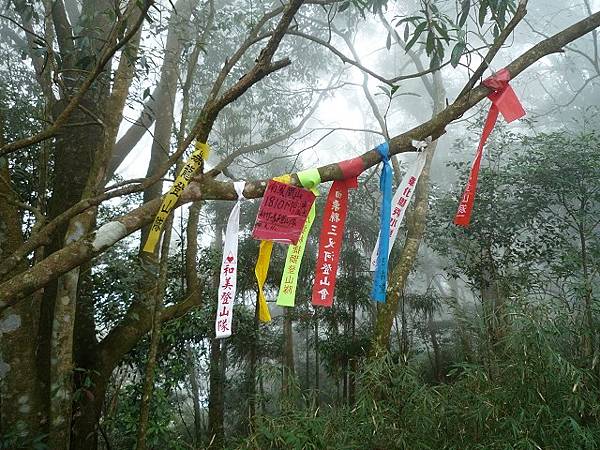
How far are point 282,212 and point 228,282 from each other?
0.39 meters

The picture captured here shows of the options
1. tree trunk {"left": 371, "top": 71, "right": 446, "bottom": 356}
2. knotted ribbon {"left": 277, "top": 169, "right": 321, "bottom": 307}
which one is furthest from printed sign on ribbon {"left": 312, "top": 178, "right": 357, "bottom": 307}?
tree trunk {"left": 371, "top": 71, "right": 446, "bottom": 356}

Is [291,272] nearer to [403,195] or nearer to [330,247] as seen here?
[330,247]

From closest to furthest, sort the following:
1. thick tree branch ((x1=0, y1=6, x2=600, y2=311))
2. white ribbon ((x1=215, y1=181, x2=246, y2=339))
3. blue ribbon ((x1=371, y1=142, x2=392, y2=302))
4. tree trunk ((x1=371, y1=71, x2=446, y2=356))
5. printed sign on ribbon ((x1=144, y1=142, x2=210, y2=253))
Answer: thick tree branch ((x1=0, y1=6, x2=600, y2=311)) < printed sign on ribbon ((x1=144, y1=142, x2=210, y2=253)) < white ribbon ((x1=215, y1=181, x2=246, y2=339)) < blue ribbon ((x1=371, y1=142, x2=392, y2=302)) < tree trunk ((x1=371, y1=71, x2=446, y2=356))

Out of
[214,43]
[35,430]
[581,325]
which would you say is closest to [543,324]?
[581,325]

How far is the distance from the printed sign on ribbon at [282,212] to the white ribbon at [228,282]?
103 mm

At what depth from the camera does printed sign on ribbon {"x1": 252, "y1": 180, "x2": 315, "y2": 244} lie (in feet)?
5.95

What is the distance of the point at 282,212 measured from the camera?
75.7 inches

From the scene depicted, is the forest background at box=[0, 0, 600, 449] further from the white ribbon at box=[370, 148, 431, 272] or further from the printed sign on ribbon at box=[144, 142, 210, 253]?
the white ribbon at box=[370, 148, 431, 272]

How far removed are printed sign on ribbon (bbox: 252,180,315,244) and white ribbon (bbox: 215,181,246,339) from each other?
0.10 m

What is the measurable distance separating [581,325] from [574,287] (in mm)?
322

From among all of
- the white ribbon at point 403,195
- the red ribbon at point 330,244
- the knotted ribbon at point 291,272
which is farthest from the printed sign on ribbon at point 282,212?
the white ribbon at point 403,195

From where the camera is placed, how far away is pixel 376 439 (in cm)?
225

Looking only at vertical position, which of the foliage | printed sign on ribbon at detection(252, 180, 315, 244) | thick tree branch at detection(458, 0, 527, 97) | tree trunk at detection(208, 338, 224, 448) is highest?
thick tree branch at detection(458, 0, 527, 97)

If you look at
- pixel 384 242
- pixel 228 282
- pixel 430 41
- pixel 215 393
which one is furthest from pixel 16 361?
pixel 215 393
